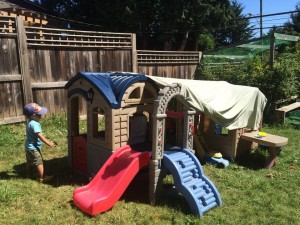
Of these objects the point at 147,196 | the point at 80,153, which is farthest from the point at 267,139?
the point at 80,153

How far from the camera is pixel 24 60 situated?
821cm

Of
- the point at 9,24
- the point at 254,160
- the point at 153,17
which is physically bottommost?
the point at 254,160

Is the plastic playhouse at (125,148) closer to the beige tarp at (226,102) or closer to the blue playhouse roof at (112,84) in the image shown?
the blue playhouse roof at (112,84)

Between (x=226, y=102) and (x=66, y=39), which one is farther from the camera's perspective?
(x=66, y=39)

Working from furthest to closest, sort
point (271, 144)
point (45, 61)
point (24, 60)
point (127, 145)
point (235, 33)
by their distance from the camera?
point (235, 33), point (45, 61), point (24, 60), point (271, 144), point (127, 145)

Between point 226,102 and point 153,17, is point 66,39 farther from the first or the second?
point 153,17

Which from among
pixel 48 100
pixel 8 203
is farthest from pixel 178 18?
pixel 8 203

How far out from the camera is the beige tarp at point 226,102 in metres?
6.53

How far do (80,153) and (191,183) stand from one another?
2.39 metres

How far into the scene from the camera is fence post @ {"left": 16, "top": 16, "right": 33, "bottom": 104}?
804 cm

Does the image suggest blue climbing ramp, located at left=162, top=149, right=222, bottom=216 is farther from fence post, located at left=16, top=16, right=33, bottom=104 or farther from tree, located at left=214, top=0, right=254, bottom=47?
tree, located at left=214, top=0, right=254, bottom=47

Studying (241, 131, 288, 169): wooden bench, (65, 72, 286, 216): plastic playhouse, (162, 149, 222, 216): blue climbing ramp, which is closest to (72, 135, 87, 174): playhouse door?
(65, 72, 286, 216): plastic playhouse

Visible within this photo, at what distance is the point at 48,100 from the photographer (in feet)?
29.6

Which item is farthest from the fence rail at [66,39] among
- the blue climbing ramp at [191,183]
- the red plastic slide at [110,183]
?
the blue climbing ramp at [191,183]
